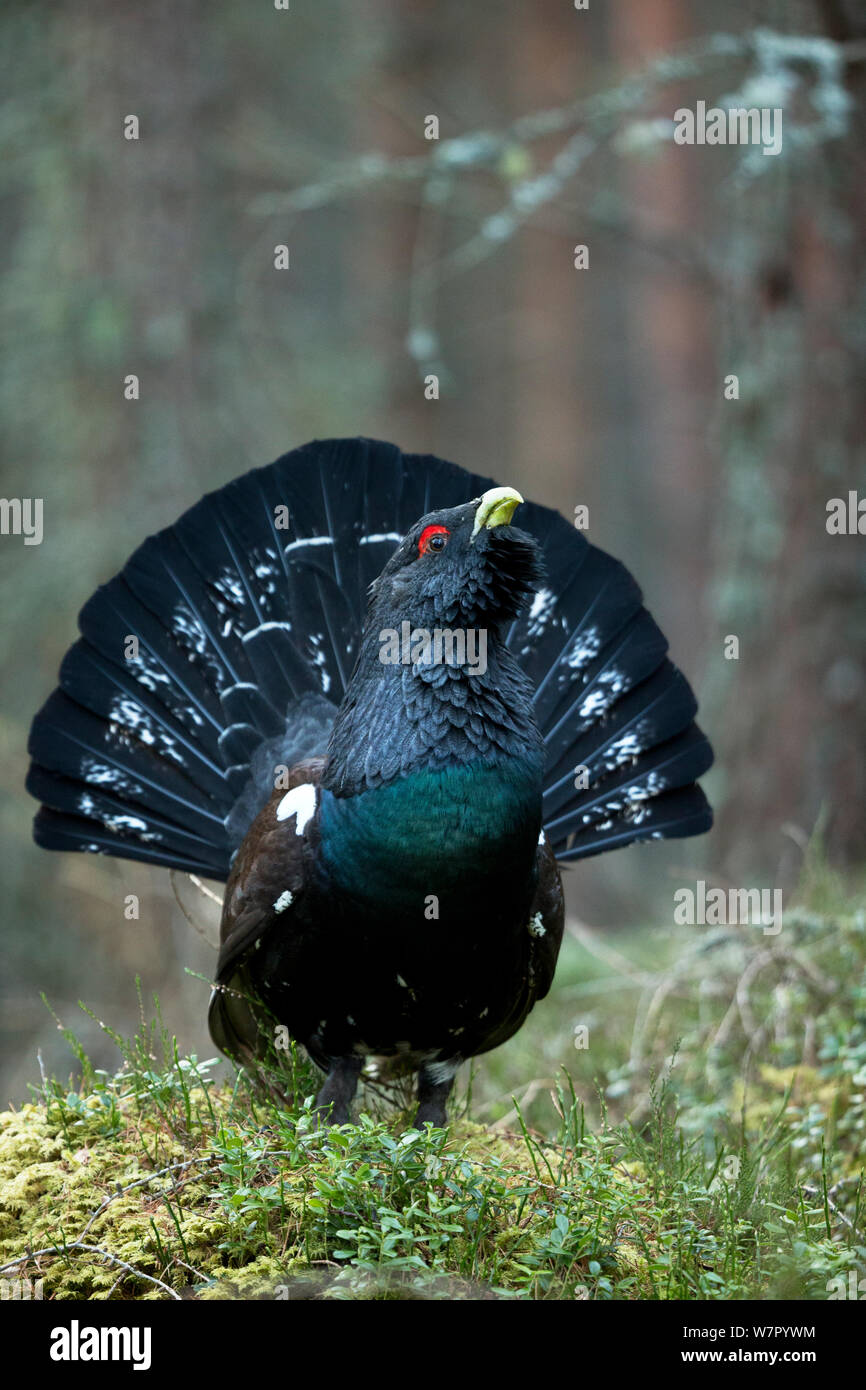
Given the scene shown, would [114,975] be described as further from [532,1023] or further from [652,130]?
[652,130]

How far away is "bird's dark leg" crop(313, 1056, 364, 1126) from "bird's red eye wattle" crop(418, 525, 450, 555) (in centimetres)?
154

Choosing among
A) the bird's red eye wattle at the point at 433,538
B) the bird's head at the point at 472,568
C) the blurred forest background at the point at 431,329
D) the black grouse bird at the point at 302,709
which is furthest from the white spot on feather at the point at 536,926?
the blurred forest background at the point at 431,329

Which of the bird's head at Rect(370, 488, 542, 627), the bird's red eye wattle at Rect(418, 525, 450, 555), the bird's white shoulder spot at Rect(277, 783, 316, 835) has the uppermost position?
the bird's red eye wattle at Rect(418, 525, 450, 555)

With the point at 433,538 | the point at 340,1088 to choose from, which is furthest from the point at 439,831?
the point at 340,1088

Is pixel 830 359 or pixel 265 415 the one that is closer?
pixel 830 359

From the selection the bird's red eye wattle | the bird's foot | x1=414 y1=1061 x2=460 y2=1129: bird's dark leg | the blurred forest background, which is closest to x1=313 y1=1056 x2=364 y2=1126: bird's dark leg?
the bird's foot

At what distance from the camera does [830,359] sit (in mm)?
6648

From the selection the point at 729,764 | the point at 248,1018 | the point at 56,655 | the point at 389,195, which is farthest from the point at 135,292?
the point at 248,1018

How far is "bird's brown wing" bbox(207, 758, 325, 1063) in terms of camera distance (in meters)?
3.95

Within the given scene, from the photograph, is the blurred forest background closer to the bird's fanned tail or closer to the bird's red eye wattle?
the bird's fanned tail

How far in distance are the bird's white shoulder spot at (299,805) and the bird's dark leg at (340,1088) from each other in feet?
2.39

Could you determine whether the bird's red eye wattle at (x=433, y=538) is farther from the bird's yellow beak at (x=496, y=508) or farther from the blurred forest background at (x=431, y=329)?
the blurred forest background at (x=431, y=329)
